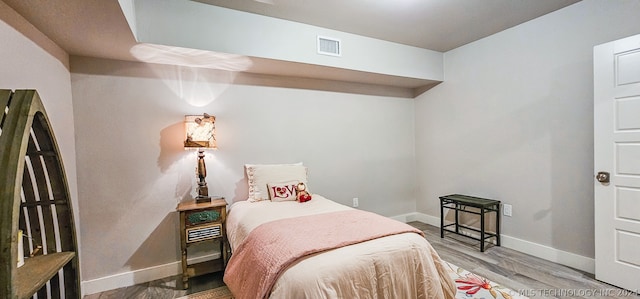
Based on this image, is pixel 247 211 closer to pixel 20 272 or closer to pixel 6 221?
pixel 20 272

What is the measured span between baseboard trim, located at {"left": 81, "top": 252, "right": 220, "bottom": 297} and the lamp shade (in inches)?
45.5

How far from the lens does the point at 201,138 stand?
2.55 meters

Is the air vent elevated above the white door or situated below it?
above

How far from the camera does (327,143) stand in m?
3.53

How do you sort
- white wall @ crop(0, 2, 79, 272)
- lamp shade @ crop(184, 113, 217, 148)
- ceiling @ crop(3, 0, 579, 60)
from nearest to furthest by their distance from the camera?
white wall @ crop(0, 2, 79, 272)
ceiling @ crop(3, 0, 579, 60)
lamp shade @ crop(184, 113, 217, 148)

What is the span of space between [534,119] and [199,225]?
3.48 metres

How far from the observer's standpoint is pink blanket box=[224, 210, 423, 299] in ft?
5.00

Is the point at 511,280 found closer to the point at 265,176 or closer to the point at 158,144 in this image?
the point at 265,176

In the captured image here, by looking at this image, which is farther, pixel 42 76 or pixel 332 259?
pixel 42 76

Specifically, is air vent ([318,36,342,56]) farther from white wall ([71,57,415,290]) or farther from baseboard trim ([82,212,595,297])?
baseboard trim ([82,212,595,297])

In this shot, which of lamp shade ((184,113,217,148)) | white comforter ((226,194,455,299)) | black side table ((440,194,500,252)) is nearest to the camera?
white comforter ((226,194,455,299))

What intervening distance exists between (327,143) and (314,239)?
1.97m

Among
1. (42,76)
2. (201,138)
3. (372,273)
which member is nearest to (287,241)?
(372,273)

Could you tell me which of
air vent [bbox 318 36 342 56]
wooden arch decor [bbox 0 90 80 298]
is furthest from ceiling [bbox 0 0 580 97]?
wooden arch decor [bbox 0 90 80 298]
